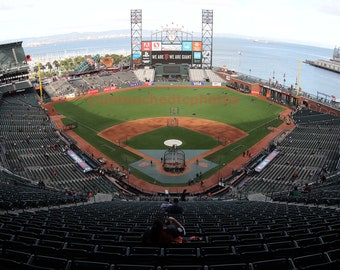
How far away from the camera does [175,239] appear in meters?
8.21

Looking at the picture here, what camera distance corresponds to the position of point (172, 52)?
3799 inches

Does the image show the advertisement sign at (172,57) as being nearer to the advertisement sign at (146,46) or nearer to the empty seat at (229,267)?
the advertisement sign at (146,46)

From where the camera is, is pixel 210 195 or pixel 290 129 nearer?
pixel 210 195

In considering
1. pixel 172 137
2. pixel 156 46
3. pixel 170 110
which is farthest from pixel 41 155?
pixel 156 46

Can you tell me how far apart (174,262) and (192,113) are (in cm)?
6224

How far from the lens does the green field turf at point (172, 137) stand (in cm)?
4944

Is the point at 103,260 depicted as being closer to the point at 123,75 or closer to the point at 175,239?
the point at 175,239

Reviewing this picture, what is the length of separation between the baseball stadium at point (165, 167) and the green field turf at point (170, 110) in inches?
14.9

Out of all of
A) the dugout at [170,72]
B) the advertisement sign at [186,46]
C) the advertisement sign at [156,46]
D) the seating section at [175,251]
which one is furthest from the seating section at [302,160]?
the advertisement sign at [156,46]

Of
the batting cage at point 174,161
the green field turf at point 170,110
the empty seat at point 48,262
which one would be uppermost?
the empty seat at point 48,262

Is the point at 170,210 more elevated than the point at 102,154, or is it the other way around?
the point at 170,210

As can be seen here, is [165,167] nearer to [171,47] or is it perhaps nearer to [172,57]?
[172,57]

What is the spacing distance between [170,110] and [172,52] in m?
33.7

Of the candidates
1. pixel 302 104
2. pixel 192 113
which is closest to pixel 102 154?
pixel 192 113
